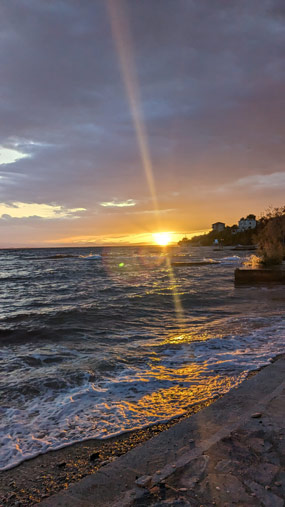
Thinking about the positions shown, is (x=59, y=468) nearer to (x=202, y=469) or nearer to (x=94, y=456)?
(x=94, y=456)

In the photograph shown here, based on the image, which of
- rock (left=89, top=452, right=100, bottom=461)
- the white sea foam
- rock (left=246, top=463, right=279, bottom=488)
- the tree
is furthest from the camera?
the tree

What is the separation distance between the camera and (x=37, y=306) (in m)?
16.8

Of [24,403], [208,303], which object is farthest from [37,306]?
[24,403]

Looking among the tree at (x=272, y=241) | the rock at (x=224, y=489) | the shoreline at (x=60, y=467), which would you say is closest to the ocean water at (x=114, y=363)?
the shoreline at (x=60, y=467)

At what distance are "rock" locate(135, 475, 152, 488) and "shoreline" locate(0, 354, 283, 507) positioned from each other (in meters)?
0.82

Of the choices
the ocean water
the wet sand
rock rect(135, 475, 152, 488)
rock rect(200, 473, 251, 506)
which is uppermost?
rock rect(200, 473, 251, 506)

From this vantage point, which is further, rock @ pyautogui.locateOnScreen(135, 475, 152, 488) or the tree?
the tree

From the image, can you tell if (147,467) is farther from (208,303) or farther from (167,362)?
(208,303)

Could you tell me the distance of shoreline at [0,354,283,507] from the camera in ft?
10.4

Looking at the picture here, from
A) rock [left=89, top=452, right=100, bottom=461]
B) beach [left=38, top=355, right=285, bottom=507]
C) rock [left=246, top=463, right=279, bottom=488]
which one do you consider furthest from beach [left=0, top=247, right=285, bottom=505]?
rock [left=246, top=463, right=279, bottom=488]

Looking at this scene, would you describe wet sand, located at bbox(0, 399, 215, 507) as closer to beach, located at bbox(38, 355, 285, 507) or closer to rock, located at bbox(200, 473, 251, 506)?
beach, located at bbox(38, 355, 285, 507)

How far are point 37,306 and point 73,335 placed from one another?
7.03 metres

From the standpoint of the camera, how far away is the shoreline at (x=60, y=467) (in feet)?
10.4

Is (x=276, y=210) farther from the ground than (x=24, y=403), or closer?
farther from the ground
